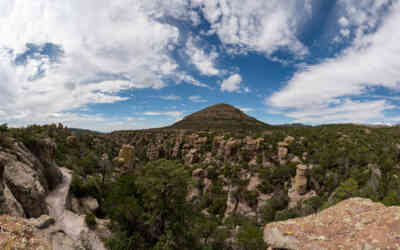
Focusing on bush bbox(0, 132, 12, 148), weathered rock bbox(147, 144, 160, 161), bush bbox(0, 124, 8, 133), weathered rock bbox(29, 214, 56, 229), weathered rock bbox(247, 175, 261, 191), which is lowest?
weathered rock bbox(247, 175, 261, 191)

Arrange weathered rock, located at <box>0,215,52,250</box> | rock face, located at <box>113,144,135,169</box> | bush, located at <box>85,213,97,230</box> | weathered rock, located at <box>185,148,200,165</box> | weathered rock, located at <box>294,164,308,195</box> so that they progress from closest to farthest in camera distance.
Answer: weathered rock, located at <box>0,215,52,250</box>, bush, located at <box>85,213,97,230</box>, weathered rock, located at <box>294,164,308,195</box>, rock face, located at <box>113,144,135,169</box>, weathered rock, located at <box>185,148,200,165</box>

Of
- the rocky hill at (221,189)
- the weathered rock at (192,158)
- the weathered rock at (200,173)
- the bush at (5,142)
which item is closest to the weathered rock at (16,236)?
the rocky hill at (221,189)

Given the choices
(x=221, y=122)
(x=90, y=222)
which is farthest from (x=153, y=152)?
(x=90, y=222)

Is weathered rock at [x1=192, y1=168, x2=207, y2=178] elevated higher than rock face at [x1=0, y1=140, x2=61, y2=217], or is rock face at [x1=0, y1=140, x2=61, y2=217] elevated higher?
rock face at [x1=0, y1=140, x2=61, y2=217]

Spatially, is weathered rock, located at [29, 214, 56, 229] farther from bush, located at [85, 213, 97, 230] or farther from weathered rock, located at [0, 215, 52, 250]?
bush, located at [85, 213, 97, 230]

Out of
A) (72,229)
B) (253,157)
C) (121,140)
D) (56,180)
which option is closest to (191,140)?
(253,157)

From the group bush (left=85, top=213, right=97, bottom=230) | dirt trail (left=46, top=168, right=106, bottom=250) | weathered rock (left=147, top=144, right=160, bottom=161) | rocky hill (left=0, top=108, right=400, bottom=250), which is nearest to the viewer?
rocky hill (left=0, top=108, right=400, bottom=250)

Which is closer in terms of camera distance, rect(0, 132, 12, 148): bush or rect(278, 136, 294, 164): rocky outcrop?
rect(0, 132, 12, 148): bush

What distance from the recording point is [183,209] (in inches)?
576

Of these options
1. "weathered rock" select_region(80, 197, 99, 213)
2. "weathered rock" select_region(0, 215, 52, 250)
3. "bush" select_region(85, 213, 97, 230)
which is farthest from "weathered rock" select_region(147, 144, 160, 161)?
"weathered rock" select_region(0, 215, 52, 250)

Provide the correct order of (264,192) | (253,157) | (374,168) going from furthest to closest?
(253,157)
(264,192)
(374,168)

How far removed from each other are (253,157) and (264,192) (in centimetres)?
1276

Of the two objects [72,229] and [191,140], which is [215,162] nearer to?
[191,140]

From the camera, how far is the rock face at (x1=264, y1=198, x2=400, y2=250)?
646cm
